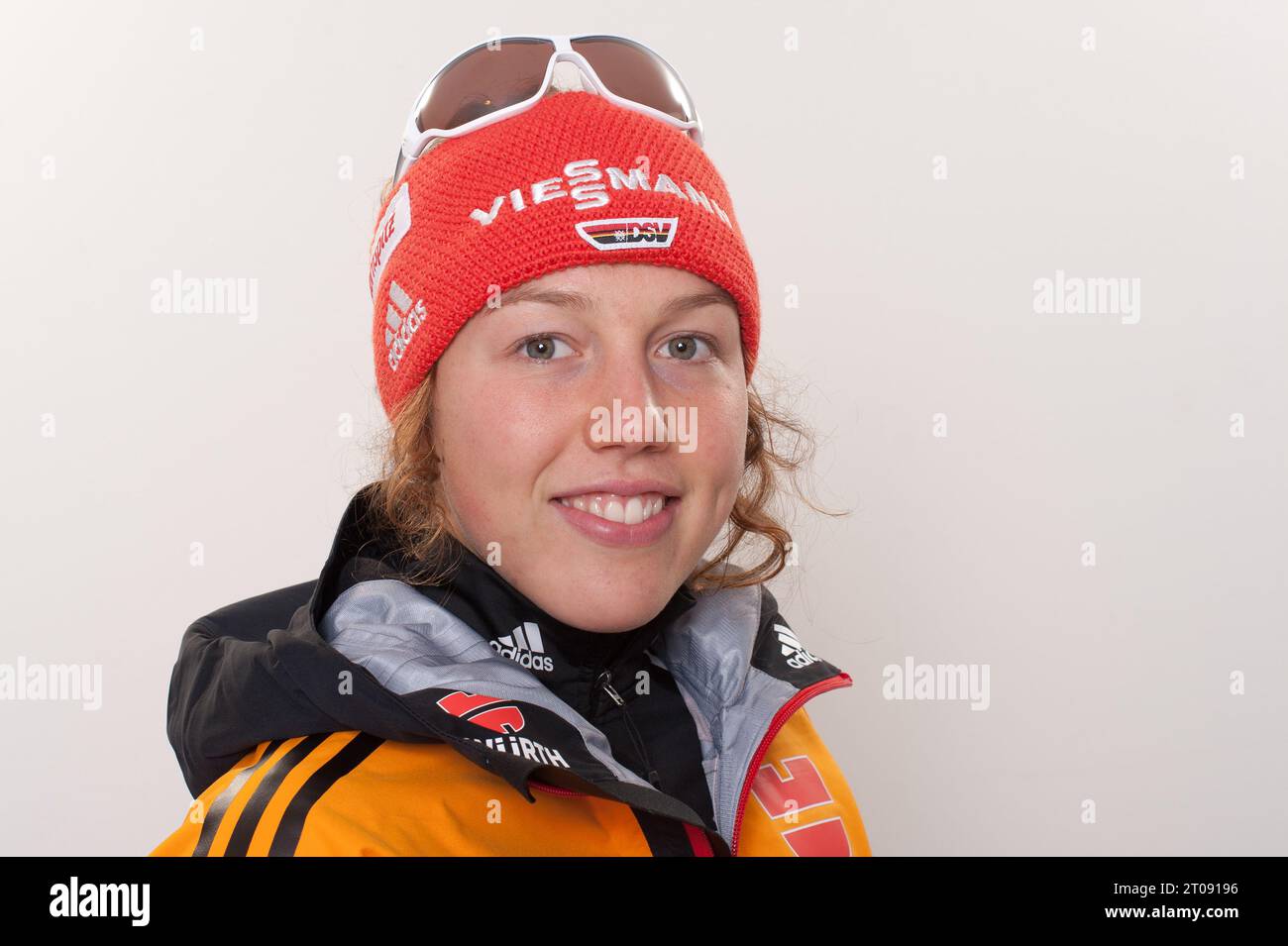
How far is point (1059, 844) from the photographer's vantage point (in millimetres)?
2797

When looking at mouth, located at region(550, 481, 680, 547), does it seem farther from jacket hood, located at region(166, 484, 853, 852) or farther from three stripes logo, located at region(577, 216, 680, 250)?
three stripes logo, located at region(577, 216, 680, 250)

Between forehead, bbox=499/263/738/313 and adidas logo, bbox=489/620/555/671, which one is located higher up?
forehead, bbox=499/263/738/313

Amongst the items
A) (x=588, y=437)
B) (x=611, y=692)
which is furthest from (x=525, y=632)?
(x=588, y=437)

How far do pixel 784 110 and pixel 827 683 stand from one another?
150cm

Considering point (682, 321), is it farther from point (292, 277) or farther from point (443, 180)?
point (292, 277)

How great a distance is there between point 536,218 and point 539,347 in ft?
0.52

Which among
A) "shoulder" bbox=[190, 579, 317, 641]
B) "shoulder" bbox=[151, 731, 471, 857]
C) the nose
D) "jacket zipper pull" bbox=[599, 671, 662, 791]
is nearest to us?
"shoulder" bbox=[151, 731, 471, 857]

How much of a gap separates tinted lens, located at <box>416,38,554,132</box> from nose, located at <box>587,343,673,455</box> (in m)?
0.43

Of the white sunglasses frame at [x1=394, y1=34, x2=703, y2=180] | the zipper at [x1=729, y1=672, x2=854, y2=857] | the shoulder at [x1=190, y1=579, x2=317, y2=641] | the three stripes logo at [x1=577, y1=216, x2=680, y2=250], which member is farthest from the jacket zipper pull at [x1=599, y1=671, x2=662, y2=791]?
the white sunglasses frame at [x1=394, y1=34, x2=703, y2=180]

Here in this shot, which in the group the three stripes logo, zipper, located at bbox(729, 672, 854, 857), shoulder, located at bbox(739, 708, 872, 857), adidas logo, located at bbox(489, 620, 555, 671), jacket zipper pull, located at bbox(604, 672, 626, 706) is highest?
the three stripes logo

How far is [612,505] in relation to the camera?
1481mm

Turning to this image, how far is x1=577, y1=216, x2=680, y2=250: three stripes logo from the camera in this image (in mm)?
1476

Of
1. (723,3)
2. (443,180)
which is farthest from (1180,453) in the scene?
(443,180)

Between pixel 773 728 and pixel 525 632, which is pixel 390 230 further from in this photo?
pixel 773 728
